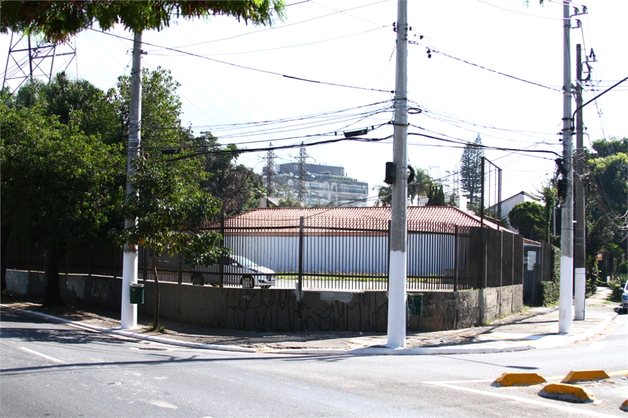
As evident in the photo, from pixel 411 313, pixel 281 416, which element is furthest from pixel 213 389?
pixel 411 313

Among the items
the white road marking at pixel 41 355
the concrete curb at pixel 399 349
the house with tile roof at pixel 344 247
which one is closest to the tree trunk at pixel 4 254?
the concrete curb at pixel 399 349

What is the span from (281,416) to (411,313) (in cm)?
837

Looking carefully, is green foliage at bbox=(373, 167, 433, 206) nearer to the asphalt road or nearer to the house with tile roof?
the house with tile roof

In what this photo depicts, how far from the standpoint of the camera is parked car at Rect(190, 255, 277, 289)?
53.1ft

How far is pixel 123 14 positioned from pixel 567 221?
581 inches

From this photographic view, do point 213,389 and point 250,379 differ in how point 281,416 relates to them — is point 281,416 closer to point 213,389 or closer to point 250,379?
point 213,389

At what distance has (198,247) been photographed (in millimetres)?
15352

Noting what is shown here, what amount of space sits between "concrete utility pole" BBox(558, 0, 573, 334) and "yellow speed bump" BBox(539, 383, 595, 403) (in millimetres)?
9885

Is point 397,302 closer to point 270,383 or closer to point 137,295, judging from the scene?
point 270,383

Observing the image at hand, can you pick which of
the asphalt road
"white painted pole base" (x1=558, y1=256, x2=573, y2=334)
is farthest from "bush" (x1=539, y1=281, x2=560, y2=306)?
the asphalt road

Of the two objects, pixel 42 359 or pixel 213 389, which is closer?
pixel 213 389

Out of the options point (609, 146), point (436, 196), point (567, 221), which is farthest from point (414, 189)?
point (567, 221)

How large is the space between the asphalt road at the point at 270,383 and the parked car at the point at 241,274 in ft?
11.2

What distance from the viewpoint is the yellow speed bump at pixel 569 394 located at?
7816mm
